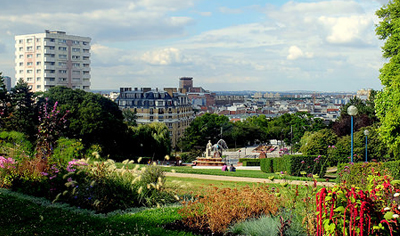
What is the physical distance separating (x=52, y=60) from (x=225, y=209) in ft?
359

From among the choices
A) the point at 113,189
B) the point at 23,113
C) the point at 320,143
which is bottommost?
the point at 320,143

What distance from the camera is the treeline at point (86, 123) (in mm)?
40750

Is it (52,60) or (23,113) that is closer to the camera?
(23,113)

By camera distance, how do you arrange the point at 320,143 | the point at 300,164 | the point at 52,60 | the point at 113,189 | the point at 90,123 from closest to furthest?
1. the point at 113,189
2. the point at 300,164
3. the point at 320,143
4. the point at 90,123
5. the point at 52,60

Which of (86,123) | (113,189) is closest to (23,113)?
(86,123)

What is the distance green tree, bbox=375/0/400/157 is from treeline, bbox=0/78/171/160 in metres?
21.4

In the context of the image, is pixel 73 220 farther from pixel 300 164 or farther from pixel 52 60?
pixel 52 60

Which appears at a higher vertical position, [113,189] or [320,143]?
[113,189]

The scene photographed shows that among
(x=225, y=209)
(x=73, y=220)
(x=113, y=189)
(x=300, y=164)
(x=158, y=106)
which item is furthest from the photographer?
(x=158, y=106)

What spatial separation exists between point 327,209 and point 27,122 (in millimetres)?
40466

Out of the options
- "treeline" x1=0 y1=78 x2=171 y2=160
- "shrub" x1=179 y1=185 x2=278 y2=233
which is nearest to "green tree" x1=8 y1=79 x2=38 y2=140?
"treeline" x1=0 y1=78 x2=171 y2=160

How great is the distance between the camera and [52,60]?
359ft

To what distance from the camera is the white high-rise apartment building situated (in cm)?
10928

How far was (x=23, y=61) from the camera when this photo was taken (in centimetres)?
11288
